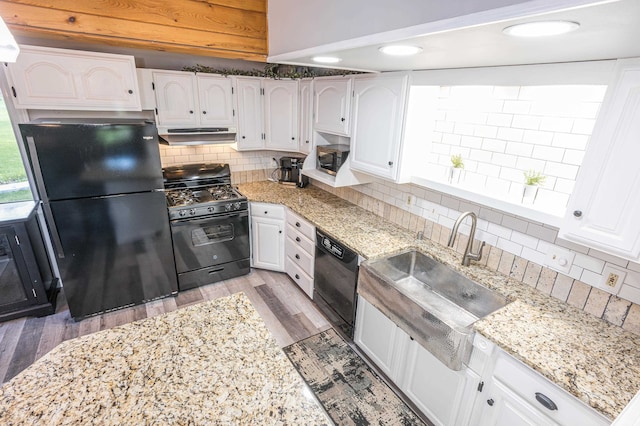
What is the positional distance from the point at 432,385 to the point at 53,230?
9.92 ft

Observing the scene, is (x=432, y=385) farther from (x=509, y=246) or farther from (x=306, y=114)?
(x=306, y=114)

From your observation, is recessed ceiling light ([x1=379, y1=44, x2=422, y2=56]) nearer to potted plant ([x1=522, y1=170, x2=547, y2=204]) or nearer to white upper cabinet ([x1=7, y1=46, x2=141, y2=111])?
potted plant ([x1=522, y1=170, x2=547, y2=204])

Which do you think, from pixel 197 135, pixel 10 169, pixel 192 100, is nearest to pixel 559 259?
pixel 197 135

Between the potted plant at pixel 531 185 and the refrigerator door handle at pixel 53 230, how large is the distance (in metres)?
3.34

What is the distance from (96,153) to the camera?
7.98 feet

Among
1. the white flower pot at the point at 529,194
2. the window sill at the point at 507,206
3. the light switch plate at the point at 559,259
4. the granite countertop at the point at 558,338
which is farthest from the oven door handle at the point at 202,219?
the light switch plate at the point at 559,259

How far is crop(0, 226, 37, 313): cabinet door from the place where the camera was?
258 cm

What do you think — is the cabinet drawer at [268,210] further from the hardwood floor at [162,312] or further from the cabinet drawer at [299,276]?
the hardwood floor at [162,312]

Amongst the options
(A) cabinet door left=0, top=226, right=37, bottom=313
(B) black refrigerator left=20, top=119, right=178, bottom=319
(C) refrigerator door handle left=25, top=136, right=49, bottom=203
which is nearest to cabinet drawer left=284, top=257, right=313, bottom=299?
(B) black refrigerator left=20, top=119, right=178, bottom=319

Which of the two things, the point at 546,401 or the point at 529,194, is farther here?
the point at 529,194

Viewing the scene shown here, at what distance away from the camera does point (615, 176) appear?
1.24 metres

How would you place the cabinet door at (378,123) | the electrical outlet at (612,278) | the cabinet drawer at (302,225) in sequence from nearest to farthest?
1. the electrical outlet at (612,278)
2. the cabinet door at (378,123)
3. the cabinet drawer at (302,225)

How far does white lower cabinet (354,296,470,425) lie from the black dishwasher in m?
0.12

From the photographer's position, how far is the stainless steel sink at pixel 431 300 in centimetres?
161
